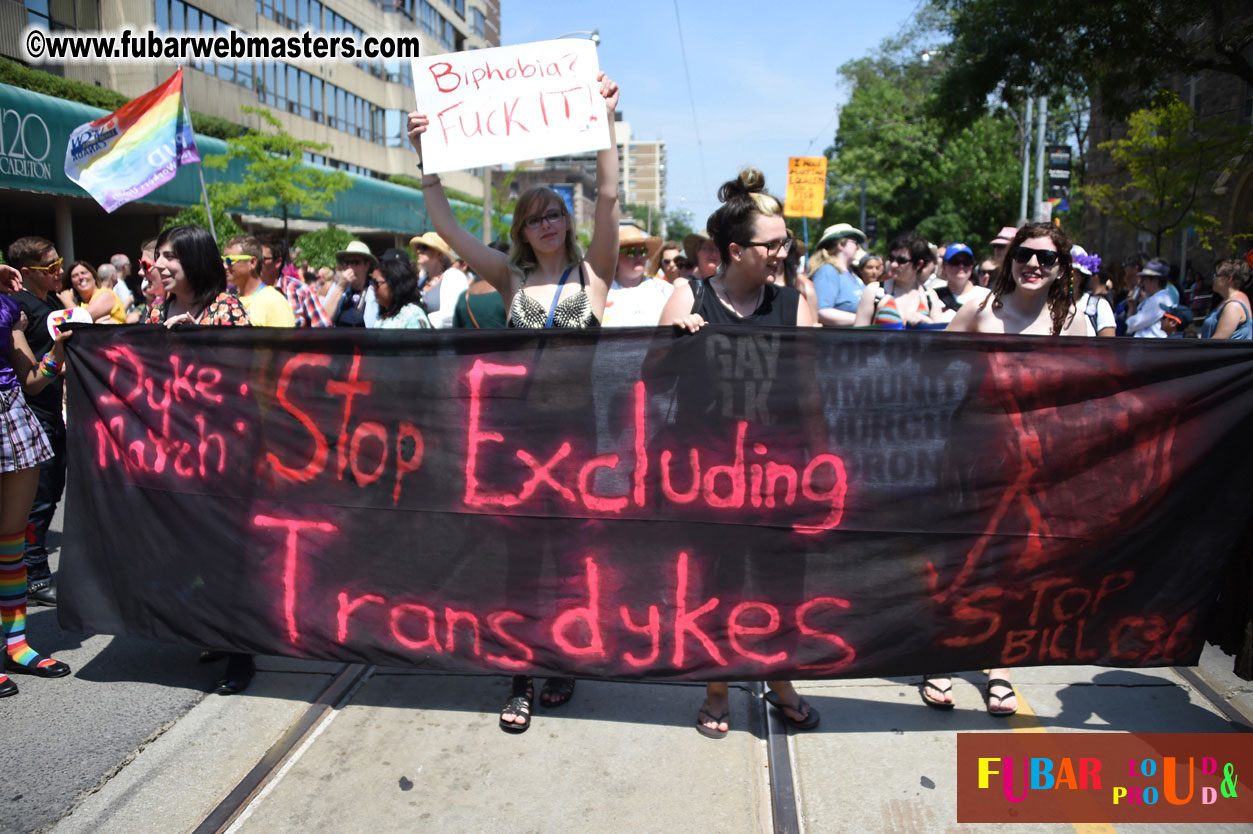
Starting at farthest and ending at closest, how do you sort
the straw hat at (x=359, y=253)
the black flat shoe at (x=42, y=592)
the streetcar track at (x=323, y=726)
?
the straw hat at (x=359, y=253) < the black flat shoe at (x=42, y=592) < the streetcar track at (x=323, y=726)

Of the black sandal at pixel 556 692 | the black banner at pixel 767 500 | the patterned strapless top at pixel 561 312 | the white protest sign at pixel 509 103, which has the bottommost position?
the black sandal at pixel 556 692

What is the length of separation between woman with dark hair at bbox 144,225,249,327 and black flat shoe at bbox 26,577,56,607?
6.08 feet

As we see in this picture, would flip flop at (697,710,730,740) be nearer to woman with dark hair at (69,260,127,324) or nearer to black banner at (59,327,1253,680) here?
black banner at (59,327,1253,680)

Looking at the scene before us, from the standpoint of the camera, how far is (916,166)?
43938mm

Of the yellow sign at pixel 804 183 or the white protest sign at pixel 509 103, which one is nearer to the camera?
the white protest sign at pixel 509 103

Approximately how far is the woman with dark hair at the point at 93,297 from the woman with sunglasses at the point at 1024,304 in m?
5.60

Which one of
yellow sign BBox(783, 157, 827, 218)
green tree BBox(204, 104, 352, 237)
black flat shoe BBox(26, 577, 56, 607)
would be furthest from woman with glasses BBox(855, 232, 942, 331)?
green tree BBox(204, 104, 352, 237)

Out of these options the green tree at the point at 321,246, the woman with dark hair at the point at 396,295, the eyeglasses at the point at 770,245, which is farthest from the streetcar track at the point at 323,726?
the green tree at the point at 321,246

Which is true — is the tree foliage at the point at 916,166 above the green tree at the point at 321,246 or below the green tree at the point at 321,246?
above

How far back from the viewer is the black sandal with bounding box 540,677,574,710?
3.84 m

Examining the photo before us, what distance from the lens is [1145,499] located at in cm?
336

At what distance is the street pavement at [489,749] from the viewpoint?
3055mm

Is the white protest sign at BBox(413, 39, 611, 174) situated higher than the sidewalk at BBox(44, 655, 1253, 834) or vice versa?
the white protest sign at BBox(413, 39, 611, 174)

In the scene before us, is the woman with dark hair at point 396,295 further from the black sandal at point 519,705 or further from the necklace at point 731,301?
the black sandal at point 519,705
